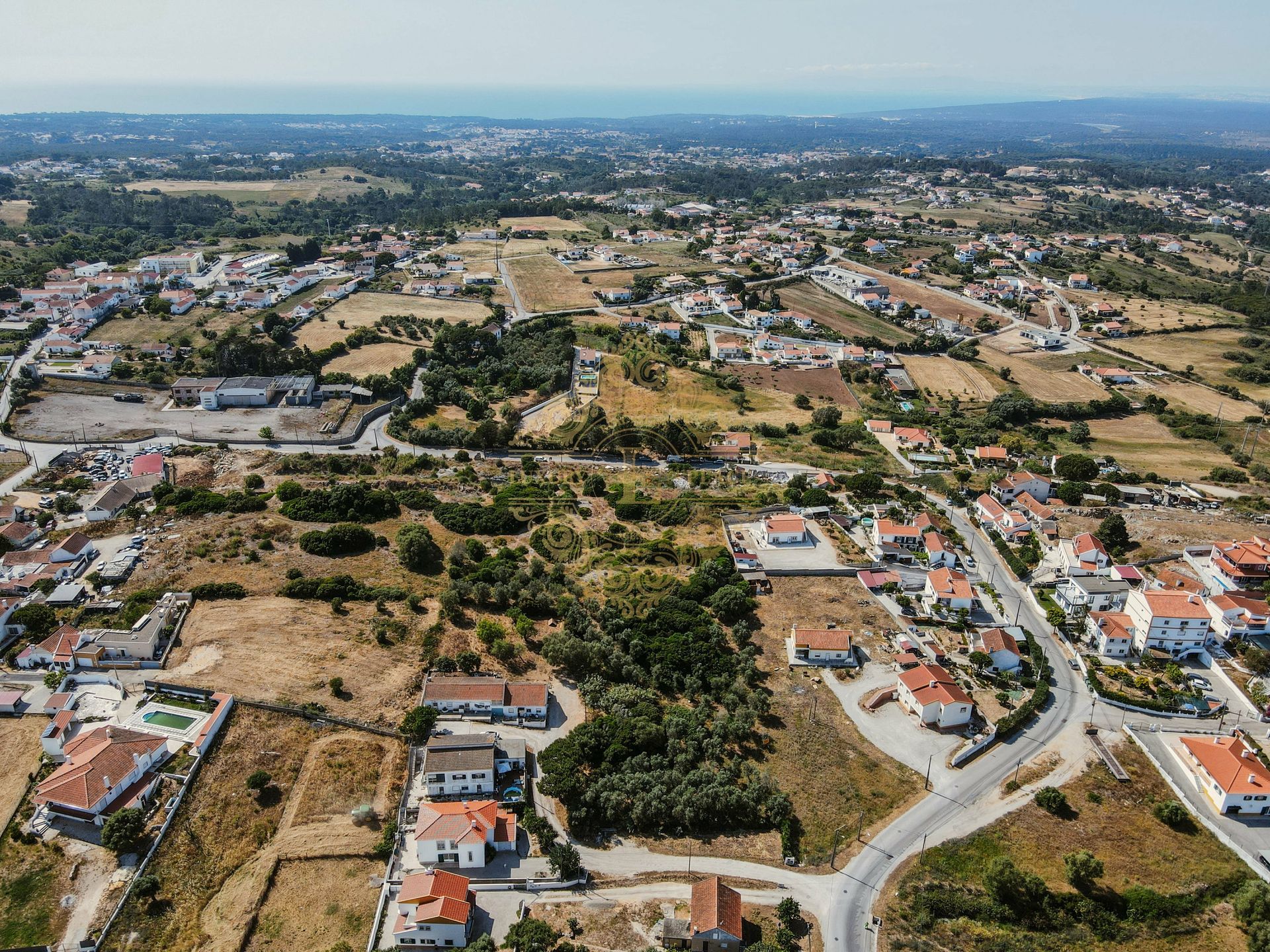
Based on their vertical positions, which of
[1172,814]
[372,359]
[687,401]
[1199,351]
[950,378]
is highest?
[372,359]

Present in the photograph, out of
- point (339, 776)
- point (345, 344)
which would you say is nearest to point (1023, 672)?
point (339, 776)

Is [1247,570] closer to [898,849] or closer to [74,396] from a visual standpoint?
[898,849]

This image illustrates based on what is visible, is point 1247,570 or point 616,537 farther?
point 616,537

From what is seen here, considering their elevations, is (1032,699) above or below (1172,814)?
below

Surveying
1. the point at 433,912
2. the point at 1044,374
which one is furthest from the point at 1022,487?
the point at 433,912

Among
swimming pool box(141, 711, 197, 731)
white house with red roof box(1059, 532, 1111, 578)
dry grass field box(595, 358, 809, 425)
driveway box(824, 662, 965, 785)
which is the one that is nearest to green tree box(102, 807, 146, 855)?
swimming pool box(141, 711, 197, 731)

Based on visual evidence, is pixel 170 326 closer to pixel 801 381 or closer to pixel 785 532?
pixel 801 381
